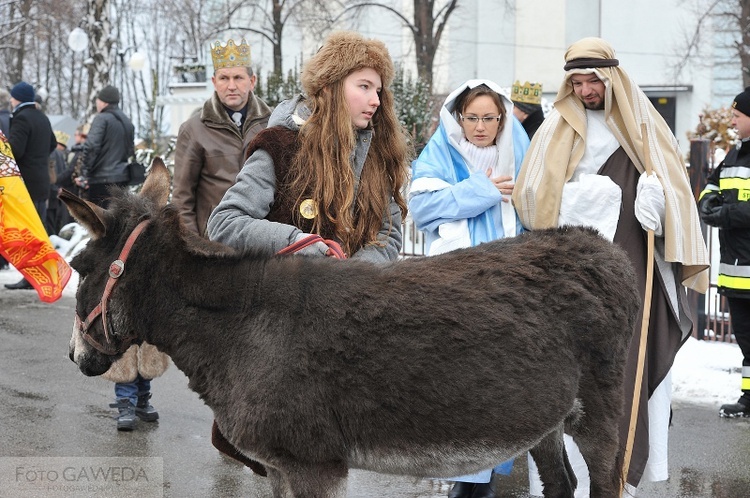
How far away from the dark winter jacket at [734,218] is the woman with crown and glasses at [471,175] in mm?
2983

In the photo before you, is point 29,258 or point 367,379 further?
point 29,258

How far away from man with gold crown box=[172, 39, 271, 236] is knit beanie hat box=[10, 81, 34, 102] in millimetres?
5922

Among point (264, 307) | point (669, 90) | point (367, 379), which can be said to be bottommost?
point (367, 379)

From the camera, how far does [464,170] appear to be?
17.6ft

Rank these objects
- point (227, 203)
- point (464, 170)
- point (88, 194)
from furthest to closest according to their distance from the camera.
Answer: point (88, 194), point (464, 170), point (227, 203)

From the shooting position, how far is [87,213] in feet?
11.6

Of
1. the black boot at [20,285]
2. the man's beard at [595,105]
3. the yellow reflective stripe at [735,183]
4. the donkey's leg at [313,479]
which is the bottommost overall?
the black boot at [20,285]

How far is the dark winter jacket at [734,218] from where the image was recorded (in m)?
7.68

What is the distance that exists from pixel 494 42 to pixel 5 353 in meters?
33.8

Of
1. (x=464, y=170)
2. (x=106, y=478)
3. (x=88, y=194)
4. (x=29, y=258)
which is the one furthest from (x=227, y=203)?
(x=88, y=194)

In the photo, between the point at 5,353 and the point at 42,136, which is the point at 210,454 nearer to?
the point at 5,353

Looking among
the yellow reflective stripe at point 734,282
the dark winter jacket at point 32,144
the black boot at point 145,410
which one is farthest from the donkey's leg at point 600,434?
the dark winter jacket at point 32,144

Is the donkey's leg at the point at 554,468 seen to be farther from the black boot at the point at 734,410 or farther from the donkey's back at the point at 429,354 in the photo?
the black boot at the point at 734,410

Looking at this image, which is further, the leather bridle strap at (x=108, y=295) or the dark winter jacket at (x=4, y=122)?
the dark winter jacket at (x=4, y=122)
